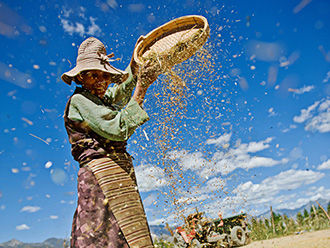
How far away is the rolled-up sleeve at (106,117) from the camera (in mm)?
1602

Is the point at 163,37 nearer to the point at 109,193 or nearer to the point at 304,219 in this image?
the point at 109,193

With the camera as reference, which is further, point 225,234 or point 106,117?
point 225,234

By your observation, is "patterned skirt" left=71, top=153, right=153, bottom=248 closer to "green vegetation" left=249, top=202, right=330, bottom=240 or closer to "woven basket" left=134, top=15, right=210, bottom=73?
"woven basket" left=134, top=15, right=210, bottom=73

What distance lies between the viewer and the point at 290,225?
766 centimetres

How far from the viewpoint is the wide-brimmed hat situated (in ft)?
5.85

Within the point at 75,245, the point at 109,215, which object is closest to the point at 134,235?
the point at 109,215

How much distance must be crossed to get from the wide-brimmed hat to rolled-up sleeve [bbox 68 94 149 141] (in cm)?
22

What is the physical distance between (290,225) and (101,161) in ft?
25.2

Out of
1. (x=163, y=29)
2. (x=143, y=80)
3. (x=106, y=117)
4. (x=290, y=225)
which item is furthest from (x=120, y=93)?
(x=290, y=225)

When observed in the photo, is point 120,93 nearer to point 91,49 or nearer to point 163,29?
point 91,49

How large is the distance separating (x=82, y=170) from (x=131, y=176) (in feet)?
0.97

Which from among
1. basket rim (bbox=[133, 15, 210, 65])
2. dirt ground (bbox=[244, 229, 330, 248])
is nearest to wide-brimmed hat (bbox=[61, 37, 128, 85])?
basket rim (bbox=[133, 15, 210, 65])

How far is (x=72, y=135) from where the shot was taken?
1677 millimetres

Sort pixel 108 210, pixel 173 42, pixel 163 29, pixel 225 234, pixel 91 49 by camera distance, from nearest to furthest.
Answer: pixel 108 210
pixel 91 49
pixel 173 42
pixel 163 29
pixel 225 234
